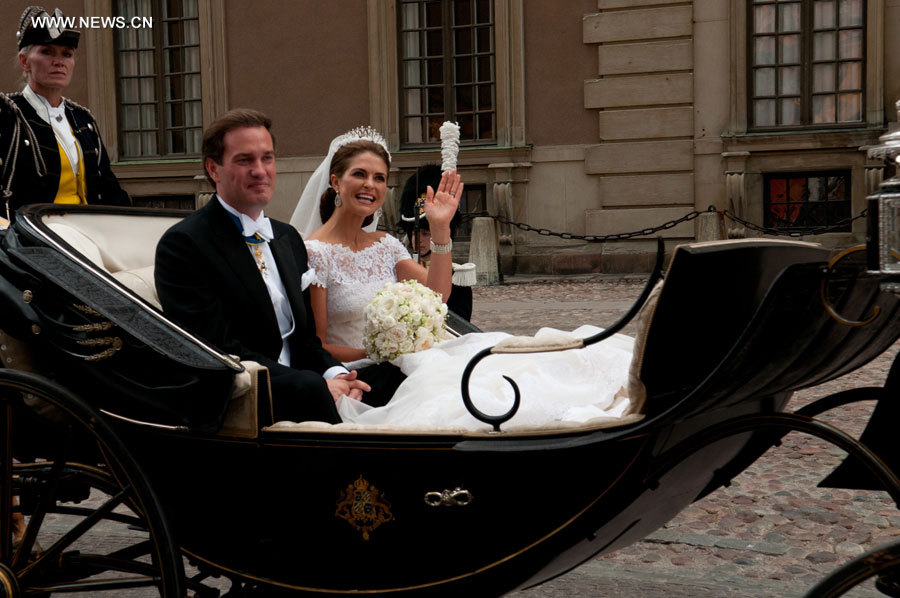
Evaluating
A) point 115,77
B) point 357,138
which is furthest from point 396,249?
point 115,77

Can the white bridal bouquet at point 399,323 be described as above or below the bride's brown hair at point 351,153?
below

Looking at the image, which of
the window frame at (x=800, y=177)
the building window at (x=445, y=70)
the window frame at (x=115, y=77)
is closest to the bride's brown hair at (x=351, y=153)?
the window frame at (x=800, y=177)

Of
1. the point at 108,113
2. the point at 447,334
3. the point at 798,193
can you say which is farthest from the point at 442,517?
the point at 108,113

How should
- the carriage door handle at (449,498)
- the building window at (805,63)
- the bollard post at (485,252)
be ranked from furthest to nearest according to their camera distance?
the building window at (805,63) → the bollard post at (485,252) → the carriage door handle at (449,498)

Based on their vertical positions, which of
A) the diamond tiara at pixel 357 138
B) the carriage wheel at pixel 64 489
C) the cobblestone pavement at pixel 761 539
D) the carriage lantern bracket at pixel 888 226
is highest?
the diamond tiara at pixel 357 138

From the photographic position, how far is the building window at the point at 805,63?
44.3 feet

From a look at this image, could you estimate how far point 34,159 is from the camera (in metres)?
3.71

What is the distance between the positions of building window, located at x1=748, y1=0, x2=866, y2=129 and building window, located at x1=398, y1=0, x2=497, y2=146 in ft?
12.8

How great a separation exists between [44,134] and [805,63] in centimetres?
1214

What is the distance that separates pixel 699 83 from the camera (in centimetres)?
1373

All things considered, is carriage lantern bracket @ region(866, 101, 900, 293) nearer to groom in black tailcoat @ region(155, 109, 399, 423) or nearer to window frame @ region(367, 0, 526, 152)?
groom in black tailcoat @ region(155, 109, 399, 423)

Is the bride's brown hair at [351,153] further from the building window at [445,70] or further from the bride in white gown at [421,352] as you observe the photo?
the building window at [445,70]

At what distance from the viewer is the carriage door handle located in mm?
2145

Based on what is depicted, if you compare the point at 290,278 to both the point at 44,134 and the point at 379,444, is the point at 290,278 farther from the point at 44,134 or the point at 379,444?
the point at 44,134
